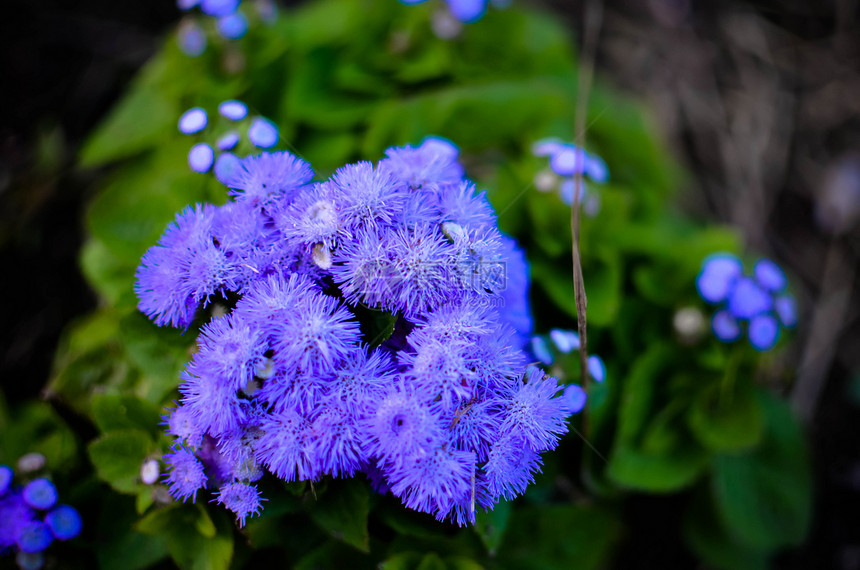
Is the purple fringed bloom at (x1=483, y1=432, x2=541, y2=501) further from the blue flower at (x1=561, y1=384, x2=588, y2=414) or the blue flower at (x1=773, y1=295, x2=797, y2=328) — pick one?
the blue flower at (x1=773, y1=295, x2=797, y2=328)

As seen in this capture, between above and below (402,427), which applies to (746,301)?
below

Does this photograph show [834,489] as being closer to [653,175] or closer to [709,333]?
[709,333]

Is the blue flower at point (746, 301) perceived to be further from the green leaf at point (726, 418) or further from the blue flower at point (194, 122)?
the blue flower at point (194, 122)

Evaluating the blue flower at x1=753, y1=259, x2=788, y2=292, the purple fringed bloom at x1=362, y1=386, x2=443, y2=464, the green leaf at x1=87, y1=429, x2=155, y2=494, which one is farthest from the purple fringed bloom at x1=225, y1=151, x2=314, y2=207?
the blue flower at x1=753, y1=259, x2=788, y2=292

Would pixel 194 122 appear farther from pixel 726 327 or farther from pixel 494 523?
pixel 726 327

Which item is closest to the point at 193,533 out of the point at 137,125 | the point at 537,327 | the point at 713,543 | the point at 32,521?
the point at 32,521
